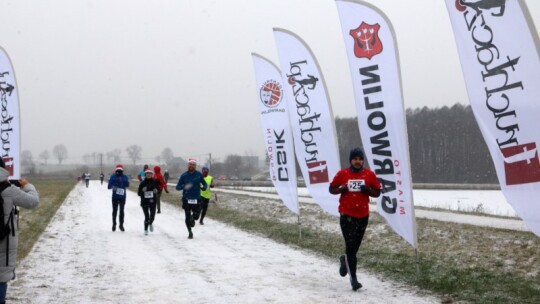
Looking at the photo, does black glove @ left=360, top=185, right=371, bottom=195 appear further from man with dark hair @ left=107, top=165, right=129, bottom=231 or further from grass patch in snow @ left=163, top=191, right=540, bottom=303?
man with dark hair @ left=107, top=165, right=129, bottom=231

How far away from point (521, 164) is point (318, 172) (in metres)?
7.08

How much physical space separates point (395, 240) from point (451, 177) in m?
81.8

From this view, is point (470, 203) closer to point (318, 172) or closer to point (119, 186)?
point (318, 172)

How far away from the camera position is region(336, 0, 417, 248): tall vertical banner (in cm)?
845

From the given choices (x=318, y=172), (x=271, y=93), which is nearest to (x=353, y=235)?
(x=318, y=172)

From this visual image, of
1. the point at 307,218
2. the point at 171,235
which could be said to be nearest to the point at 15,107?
the point at 171,235

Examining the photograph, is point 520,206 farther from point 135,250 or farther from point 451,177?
point 451,177

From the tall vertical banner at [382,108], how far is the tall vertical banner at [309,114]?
3801 millimetres

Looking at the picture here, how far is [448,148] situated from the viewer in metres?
92.5

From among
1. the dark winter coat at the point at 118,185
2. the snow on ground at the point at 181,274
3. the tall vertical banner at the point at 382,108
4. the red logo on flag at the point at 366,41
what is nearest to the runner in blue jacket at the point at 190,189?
the snow on ground at the point at 181,274

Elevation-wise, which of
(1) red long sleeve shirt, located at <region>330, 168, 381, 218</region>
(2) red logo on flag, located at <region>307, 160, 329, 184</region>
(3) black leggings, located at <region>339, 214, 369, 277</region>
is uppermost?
(2) red logo on flag, located at <region>307, 160, 329, 184</region>

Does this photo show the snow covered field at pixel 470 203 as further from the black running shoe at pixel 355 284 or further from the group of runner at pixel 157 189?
the black running shoe at pixel 355 284

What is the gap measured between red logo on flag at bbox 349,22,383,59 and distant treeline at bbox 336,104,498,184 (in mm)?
80149

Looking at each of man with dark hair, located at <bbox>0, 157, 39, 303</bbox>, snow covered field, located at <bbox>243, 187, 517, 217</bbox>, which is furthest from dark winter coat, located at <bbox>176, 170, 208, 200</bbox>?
snow covered field, located at <bbox>243, 187, 517, 217</bbox>
